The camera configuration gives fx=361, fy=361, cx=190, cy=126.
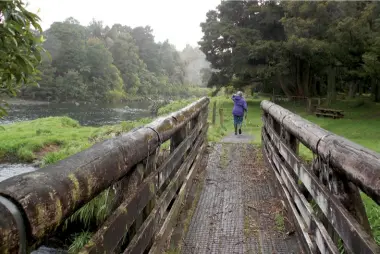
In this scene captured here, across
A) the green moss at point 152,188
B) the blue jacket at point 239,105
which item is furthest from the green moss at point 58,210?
the blue jacket at point 239,105

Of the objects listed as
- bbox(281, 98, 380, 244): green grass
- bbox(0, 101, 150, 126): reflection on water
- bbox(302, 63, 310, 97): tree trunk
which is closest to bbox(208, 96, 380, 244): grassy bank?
bbox(281, 98, 380, 244): green grass

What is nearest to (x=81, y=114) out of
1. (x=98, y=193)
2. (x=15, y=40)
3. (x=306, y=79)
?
(x=306, y=79)

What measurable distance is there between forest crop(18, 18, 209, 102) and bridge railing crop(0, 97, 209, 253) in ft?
129

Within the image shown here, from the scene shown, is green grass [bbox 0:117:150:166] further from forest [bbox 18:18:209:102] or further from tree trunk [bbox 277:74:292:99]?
forest [bbox 18:18:209:102]

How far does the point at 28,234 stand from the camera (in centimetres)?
115

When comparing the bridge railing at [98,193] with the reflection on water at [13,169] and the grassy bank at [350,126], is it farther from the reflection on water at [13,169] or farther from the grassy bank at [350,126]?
the reflection on water at [13,169]

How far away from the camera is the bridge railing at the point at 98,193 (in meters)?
1.14

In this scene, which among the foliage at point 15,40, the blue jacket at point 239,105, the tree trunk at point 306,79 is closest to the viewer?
the foliage at point 15,40

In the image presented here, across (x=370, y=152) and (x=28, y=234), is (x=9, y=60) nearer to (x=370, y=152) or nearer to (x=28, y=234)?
(x=28, y=234)

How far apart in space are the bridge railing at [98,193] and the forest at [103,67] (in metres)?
39.4

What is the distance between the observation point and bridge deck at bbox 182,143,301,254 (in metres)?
3.91

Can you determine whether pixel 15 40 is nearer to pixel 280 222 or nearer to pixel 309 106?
pixel 280 222

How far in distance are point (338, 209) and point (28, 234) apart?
178 cm

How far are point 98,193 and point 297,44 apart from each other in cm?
2368
